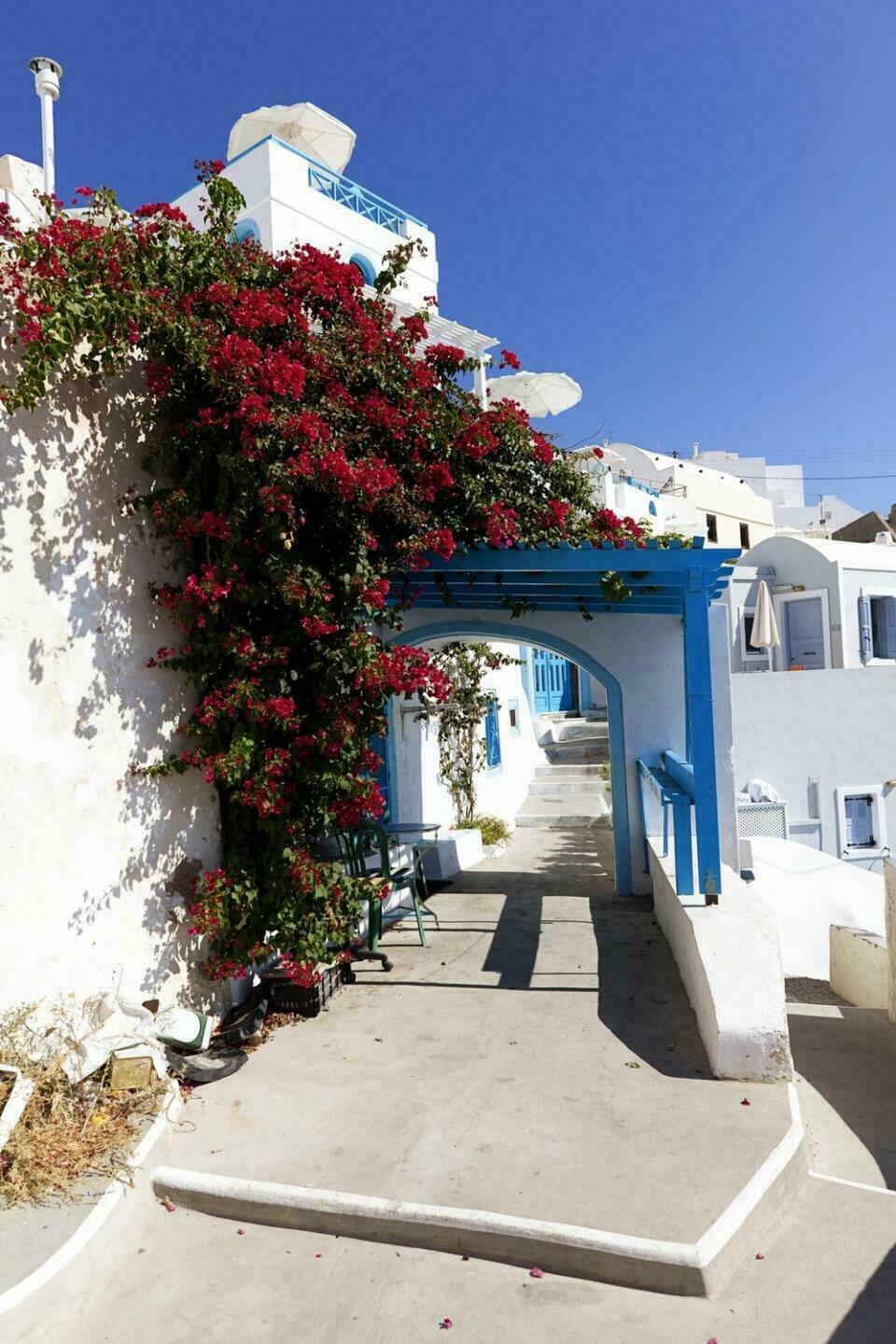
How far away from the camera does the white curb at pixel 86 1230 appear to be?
293 cm

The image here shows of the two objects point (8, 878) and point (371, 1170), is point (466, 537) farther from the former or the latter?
point (371, 1170)

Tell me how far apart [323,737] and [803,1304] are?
11.5 ft

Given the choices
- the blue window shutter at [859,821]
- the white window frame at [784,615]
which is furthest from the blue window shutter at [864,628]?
the blue window shutter at [859,821]

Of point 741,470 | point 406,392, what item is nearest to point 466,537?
point 406,392

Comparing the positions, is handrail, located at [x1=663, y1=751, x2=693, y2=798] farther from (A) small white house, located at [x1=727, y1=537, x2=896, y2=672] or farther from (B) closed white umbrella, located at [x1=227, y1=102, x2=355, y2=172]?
(B) closed white umbrella, located at [x1=227, y1=102, x2=355, y2=172]

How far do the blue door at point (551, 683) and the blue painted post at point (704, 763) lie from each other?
16244mm

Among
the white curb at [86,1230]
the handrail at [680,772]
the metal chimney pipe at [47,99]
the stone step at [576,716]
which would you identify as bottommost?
the white curb at [86,1230]

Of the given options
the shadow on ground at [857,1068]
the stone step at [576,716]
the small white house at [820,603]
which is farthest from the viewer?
the stone step at [576,716]

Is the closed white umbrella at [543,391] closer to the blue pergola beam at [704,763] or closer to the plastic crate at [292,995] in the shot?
the blue pergola beam at [704,763]

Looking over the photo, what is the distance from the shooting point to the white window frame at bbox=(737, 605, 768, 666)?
781 inches

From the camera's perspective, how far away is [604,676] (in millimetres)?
8789

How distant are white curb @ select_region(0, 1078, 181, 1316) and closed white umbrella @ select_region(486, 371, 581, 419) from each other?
1741 cm

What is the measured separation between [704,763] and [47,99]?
6.34 metres

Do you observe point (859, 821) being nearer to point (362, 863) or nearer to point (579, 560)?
point (579, 560)
